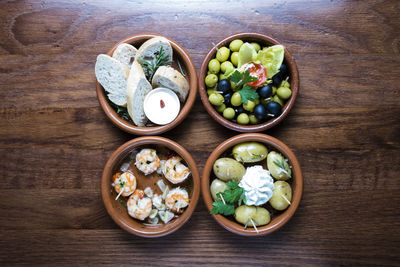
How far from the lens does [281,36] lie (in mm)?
1363

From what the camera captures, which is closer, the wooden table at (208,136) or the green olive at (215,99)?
the green olive at (215,99)

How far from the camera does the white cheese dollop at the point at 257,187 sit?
1.18 meters

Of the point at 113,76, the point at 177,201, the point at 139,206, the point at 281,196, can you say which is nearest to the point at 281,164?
the point at 281,196

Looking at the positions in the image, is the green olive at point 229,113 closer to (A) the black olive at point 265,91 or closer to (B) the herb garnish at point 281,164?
(A) the black olive at point 265,91

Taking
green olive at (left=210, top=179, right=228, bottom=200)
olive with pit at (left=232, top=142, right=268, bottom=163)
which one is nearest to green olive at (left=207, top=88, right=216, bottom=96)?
olive with pit at (left=232, top=142, right=268, bottom=163)

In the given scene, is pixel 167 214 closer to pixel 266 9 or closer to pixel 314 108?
pixel 314 108

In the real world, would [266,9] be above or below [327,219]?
above

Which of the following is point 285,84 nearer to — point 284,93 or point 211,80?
point 284,93

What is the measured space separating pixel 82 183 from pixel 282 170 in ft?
2.75

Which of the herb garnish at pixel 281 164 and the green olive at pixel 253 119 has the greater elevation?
the green olive at pixel 253 119

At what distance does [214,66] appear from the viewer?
123 cm

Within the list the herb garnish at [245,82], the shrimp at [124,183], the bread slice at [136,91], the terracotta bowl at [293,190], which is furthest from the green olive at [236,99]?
the shrimp at [124,183]

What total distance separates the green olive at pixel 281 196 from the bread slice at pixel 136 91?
0.59 metres

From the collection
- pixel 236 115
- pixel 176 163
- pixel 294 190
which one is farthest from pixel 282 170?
pixel 176 163
